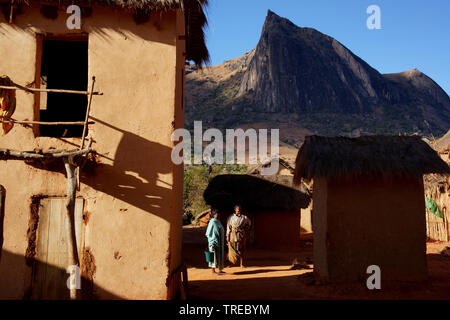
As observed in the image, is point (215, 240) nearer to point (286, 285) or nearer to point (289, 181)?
point (286, 285)

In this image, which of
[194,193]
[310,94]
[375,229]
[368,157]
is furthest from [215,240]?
[310,94]

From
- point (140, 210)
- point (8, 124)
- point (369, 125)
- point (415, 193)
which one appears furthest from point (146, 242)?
point (369, 125)

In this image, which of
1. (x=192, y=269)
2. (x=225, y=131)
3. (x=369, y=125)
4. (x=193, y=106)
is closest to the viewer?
(x=192, y=269)

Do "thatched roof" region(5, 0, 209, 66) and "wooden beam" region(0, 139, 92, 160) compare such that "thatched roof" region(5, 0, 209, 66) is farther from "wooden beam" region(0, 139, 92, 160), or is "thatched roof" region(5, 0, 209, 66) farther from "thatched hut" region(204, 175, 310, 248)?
"thatched hut" region(204, 175, 310, 248)

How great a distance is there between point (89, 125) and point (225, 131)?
4957 centimetres

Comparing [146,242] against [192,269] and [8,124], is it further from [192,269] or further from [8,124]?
[192,269]

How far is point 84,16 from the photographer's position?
655cm

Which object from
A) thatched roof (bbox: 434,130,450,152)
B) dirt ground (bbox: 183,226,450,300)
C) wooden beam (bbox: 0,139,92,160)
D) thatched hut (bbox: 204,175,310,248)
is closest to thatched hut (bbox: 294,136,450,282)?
dirt ground (bbox: 183,226,450,300)

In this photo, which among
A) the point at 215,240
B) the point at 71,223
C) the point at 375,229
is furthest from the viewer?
the point at 215,240

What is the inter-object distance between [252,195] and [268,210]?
2.99ft

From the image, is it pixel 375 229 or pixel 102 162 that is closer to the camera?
pixel 102 162

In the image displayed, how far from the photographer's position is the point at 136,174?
6250 millimetres

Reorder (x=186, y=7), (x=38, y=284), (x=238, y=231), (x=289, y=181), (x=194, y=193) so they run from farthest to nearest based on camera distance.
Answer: (x=194, y=193) → (x=289, y=181) → (x=238, y=231) → (x=186, y=7) → (x=38, y=284)

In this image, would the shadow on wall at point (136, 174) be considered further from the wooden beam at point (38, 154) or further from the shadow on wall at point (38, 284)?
the shadow on wall at point (38, 284)
